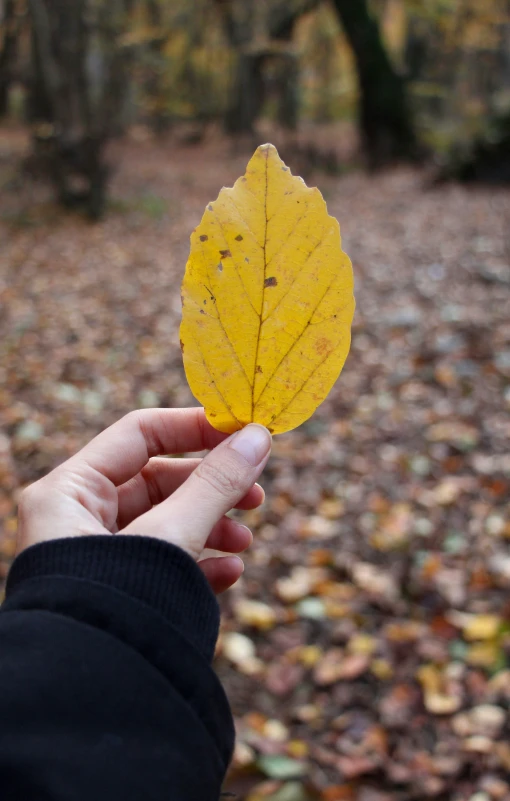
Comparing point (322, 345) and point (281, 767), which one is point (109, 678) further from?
point (281, 767)

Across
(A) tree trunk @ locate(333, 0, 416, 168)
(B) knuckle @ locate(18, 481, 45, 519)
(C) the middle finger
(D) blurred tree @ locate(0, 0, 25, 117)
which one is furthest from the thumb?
(D) blurred tree @ locate(0, 0, 25, 117)

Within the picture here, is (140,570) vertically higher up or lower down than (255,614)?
higher up

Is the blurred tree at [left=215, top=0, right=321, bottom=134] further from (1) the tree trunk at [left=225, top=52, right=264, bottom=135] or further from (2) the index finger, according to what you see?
(2) the index finger

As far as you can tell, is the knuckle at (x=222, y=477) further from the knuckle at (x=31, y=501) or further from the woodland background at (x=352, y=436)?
the woodland background at (x=352, y=436)

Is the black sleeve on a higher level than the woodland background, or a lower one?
higher

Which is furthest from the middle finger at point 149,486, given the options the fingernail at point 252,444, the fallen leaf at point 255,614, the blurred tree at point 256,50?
the blurred tree at point 256,50

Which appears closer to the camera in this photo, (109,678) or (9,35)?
(109,678)

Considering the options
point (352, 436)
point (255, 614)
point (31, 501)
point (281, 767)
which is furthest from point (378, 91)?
point (31, 501)
